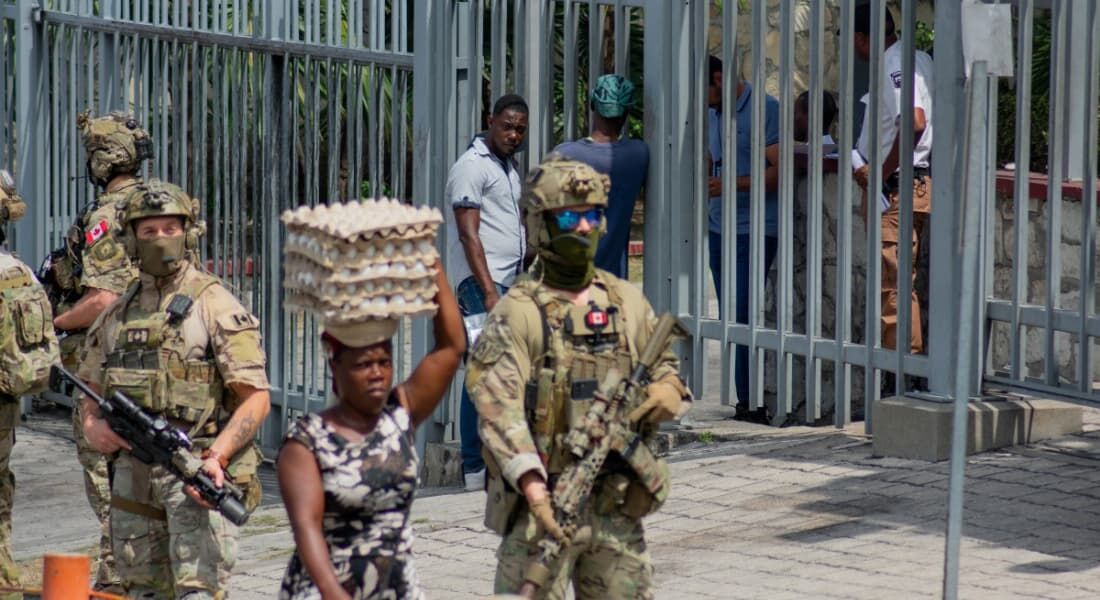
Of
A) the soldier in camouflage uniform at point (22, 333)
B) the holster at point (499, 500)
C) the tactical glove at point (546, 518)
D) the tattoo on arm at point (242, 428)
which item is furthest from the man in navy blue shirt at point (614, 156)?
the tactical glove at point (546, 518)

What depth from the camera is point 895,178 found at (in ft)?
29.9

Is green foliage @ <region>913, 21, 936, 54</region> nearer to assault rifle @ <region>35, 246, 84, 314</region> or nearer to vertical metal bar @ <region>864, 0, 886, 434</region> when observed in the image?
vertical metal bar @ <region>864, 0, 886, 434</region>

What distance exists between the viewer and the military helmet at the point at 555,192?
17.9ft

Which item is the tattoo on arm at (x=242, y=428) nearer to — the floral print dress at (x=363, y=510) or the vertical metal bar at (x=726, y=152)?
the floral print dress at (x=363, y=510)

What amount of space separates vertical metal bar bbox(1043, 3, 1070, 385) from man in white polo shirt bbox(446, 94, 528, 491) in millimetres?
2448

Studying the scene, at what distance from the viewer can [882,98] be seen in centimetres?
869

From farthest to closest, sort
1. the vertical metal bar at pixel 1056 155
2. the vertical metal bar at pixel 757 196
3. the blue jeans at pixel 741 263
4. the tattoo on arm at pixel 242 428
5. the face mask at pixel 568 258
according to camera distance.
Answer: the blue jeans at pixel 741 263, the vertical metal bar at pixel 757 196, the vertical metal bar at pixel 1056 155, the tattoo on arm at pixel 242 428, the face mask at pixel 568 258

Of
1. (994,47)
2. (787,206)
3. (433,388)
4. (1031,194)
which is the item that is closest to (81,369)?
(433,388)

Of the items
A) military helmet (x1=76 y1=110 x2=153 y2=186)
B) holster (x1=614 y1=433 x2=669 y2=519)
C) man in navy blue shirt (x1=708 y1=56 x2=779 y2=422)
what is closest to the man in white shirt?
man in navy blue shirt (x1=708 y1=56 x2=779 y2=422)

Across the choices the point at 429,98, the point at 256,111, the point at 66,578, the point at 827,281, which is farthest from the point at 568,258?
the point at 256,111

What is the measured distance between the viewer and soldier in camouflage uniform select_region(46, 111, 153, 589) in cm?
804

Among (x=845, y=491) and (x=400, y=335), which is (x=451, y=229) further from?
(x=845, y=491)

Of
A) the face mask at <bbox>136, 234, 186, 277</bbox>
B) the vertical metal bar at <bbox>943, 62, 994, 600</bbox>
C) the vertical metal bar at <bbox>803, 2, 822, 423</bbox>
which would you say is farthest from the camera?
the vertical metal bar at <bbox>803, 2, 822, 423</bbox>

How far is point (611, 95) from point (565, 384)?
150 inches
